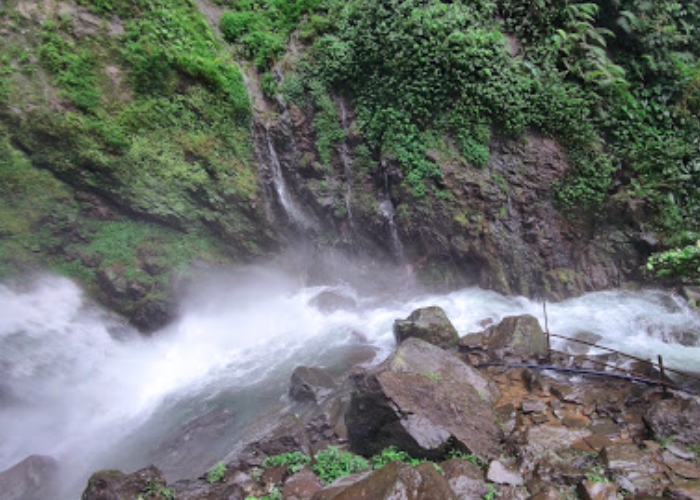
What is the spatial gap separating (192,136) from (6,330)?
238 inches

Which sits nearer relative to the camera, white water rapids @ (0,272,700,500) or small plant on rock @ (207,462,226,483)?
small plant on rock @ (207,462,226,483)


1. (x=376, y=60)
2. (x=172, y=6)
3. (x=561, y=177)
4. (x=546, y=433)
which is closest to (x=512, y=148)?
(x=561, y=177)

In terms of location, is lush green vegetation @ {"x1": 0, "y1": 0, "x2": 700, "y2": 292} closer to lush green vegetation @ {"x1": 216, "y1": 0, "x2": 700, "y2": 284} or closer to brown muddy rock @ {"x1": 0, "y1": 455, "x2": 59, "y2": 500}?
lush green vegetation @ {"x1": 216, "y1": 0, "x2": 700, "y2": 284}

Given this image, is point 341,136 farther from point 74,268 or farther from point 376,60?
point 74,268

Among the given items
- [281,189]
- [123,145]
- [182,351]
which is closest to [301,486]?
[182,351]

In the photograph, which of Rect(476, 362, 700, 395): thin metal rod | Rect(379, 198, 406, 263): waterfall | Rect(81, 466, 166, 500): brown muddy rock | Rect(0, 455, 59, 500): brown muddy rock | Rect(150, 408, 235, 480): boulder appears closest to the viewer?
Rect(81, 466, 166, 500): brown muddy rock

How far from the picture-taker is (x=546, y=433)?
239 inches

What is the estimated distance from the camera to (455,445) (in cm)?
567

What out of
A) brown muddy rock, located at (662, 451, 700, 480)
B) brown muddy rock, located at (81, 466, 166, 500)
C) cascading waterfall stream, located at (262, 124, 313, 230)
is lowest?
brown muddy rock, located at (662, 451, 700, 480)

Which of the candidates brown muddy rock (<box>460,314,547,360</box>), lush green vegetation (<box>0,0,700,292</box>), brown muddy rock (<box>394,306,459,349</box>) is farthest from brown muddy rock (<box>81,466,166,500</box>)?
brown muddy rock (<box>460,314,547,360</box>)

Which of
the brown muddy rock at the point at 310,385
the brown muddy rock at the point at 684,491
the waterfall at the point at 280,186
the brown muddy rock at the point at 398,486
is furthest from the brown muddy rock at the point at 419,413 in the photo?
the waterfall at the point at 280,186

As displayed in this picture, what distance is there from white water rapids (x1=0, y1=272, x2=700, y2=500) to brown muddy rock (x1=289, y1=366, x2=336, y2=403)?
57cm

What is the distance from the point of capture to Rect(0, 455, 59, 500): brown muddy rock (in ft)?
22.5

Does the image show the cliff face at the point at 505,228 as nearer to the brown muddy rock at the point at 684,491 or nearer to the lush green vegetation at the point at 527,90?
the lush green vegetation at the point at 527,90
